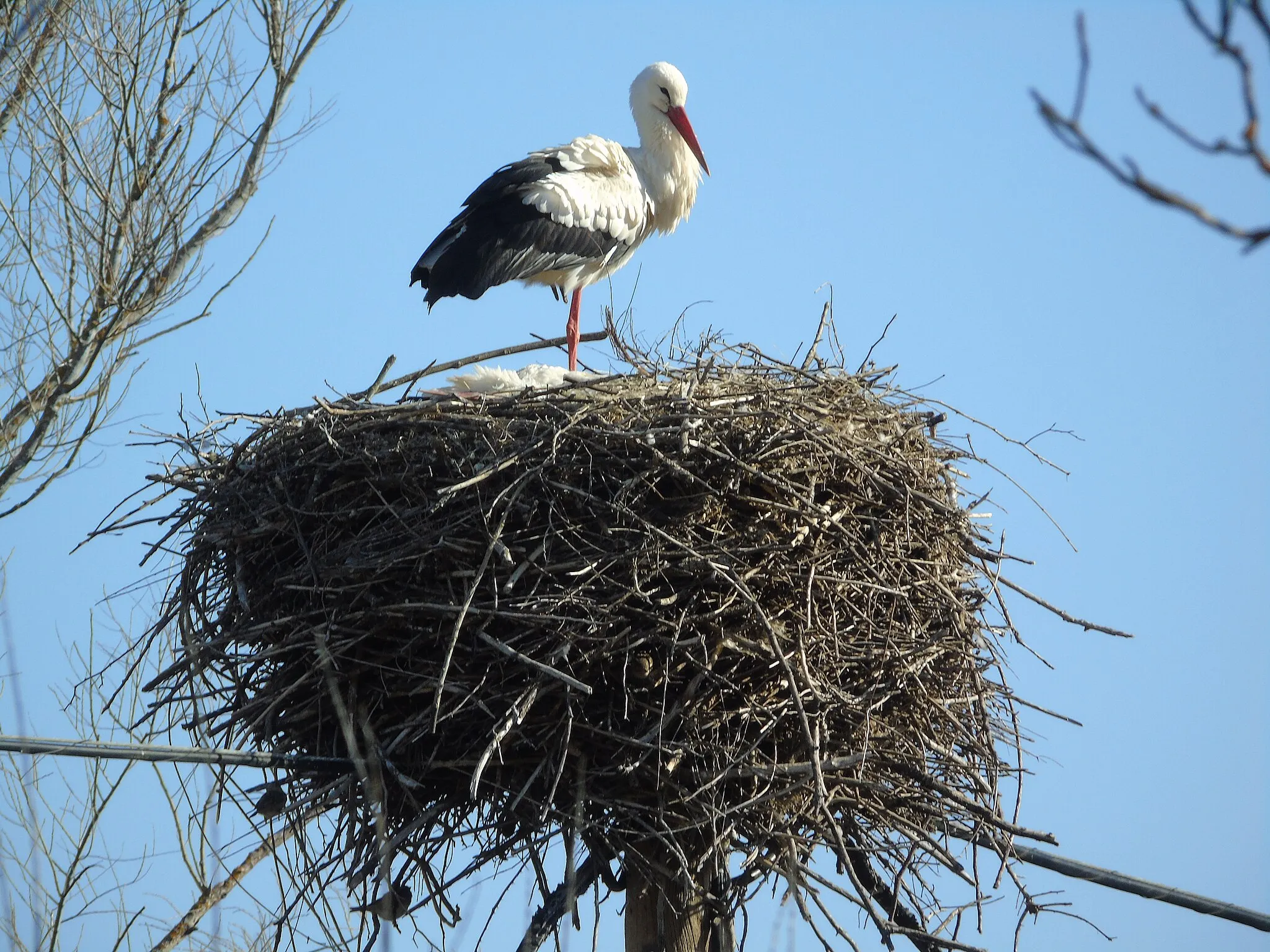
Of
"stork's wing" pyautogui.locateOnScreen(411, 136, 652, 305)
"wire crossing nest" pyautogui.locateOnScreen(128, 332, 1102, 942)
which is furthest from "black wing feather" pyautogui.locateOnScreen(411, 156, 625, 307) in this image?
"wire crossing nest" pyautogui.locateOnScreen(128, 332, 1102, 942)

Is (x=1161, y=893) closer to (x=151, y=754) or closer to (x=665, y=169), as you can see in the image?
(x=151, y=754)

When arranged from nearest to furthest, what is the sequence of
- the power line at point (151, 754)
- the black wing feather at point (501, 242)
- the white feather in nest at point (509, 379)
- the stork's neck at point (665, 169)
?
the power line at point (151, 754) < the white feather in nest at point (509, 379) < the black wing feather at point (501, 242) < the stork's neck at point (665, 169)

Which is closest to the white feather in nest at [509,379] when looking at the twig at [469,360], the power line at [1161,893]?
the twig at [469,360]

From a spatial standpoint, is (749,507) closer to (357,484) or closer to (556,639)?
(556,639)

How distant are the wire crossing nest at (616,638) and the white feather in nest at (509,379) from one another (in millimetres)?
274

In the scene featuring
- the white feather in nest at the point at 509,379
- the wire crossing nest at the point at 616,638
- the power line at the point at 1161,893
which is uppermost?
the white feather in nest at the point at 509,379

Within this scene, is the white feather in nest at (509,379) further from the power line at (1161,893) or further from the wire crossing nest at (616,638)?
the power line at (1161,893)

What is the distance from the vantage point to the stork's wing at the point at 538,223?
21.1 ft

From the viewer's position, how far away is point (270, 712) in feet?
13.1

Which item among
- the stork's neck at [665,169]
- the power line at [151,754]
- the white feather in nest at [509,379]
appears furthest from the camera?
the stork's neck at [665,169]

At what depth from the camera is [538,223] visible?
259 inches

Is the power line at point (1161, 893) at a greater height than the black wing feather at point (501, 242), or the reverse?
the black wing feather at point (501, 242)

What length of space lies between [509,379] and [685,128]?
2.93 m

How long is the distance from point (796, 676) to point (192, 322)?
5.14 m
